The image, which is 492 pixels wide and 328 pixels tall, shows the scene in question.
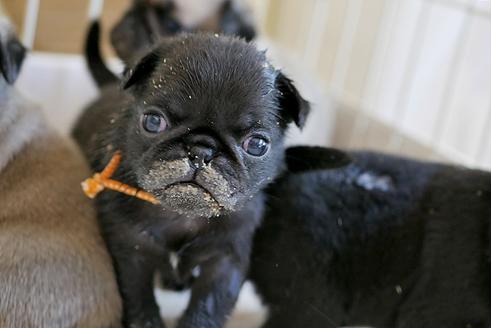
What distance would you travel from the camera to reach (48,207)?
4.22 ft

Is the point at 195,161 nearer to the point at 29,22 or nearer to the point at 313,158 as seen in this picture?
the point at 313,158

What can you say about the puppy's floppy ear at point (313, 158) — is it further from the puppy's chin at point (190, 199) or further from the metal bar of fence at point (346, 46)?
the metal bar of fence at point (346, 46)

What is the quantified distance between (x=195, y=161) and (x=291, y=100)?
0.88 ft

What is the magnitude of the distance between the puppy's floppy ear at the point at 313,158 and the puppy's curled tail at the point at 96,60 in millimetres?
630

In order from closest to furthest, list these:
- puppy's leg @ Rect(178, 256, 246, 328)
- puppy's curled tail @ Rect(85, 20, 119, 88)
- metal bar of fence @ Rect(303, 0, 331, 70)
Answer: puppy's leg @ Rect(178, 256, 246, 328)
puppy's curled tail @ Rect(85, 20, 119, 88)
metal bar of fence @ Rect(303, 0, 331, 70)

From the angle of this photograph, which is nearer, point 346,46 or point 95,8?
point 95,8

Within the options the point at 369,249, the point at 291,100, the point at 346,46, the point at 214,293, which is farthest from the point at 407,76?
the point at 214,293

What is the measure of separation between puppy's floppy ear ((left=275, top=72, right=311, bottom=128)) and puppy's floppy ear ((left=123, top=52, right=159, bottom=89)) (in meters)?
0.22

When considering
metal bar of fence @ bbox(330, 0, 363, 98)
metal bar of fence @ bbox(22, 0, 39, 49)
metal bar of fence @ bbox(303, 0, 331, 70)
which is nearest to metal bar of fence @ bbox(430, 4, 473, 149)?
metal bar of fence @ bbox(330, 0, 363, 98)

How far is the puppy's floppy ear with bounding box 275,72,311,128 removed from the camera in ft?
3.84

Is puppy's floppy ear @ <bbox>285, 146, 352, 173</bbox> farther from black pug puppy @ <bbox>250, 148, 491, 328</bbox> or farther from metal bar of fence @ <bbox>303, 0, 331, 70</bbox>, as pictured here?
metal bar of fence @ <bbox>303, 0, 331, 70</bbox>

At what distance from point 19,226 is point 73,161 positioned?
0.23m

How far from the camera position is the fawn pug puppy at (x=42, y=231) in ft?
3.75

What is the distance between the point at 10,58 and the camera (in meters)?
1.29
